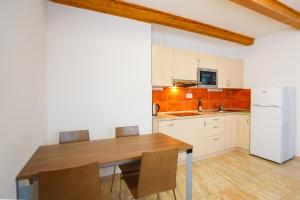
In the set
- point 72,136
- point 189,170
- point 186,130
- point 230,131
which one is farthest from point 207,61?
point 72,136

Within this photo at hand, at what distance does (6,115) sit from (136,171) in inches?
53.3

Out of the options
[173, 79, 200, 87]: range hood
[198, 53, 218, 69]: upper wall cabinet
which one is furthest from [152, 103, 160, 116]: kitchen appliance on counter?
[198, 53, 218, 69]: upper wall cabinet

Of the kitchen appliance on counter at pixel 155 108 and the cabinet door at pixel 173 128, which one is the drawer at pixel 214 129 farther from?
the kitchen appliance on counter at pixel 155 108

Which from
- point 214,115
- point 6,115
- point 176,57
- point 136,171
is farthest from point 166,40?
point 6,115

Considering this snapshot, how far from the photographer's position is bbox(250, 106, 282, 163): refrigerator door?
2910 millimetres

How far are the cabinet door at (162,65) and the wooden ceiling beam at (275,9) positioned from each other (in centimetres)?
126

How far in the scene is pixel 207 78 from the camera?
341 centimetres

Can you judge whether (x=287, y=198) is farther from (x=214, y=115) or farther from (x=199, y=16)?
(x=199, y=16)

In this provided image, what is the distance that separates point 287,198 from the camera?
1.96 meters

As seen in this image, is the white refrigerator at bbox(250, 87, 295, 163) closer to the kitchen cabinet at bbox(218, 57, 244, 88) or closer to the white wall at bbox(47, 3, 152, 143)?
the kitchen cabinet at bbox(218, 57, 244, 88)

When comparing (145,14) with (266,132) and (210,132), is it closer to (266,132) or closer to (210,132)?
(210,132)

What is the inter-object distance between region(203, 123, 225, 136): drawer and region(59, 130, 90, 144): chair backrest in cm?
230

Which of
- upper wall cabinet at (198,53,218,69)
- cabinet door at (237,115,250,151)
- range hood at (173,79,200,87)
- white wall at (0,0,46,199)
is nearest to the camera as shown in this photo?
white wall at (0,0,46,199)

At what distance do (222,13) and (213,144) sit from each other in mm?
2504
